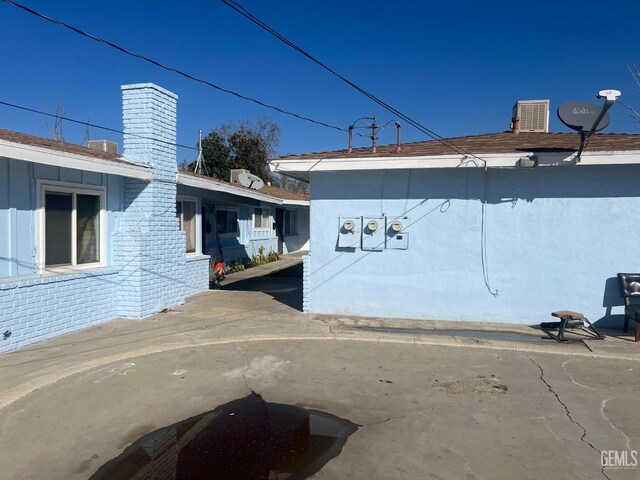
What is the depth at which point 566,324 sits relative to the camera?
27.3 feet

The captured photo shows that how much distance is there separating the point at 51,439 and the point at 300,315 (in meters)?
5.78

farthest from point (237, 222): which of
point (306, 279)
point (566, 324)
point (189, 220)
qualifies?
point (566, 324)

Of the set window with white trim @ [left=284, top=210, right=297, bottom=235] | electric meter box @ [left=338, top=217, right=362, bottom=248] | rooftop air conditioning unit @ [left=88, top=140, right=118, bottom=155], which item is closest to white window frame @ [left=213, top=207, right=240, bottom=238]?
rooftop air conditioning unit @ [left=88, top=140, right=118, bottom=155]

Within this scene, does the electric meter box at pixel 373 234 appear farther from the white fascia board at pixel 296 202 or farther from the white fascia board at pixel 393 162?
the white fascia board at pixel 296 202

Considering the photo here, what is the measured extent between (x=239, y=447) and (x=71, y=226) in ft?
19.9

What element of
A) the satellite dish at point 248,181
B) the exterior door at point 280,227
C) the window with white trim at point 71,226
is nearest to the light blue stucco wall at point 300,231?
the exterior door at point 280,227

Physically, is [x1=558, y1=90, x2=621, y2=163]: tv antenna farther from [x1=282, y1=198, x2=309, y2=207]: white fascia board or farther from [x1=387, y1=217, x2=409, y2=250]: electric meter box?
[x1=282, y1=198, x2=309, y2=207]: white fascia board

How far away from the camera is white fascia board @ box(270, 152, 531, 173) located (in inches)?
334

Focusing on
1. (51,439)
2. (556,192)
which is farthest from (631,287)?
(51,439)

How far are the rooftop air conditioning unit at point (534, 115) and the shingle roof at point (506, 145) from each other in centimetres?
71

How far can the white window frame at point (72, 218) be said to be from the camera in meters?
7.60

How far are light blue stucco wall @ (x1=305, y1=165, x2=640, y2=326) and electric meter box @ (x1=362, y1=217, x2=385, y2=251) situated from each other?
14cm

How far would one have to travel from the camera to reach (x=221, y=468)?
12.3ft

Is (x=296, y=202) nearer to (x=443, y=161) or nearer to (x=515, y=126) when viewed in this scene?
(x=515, y=126)
